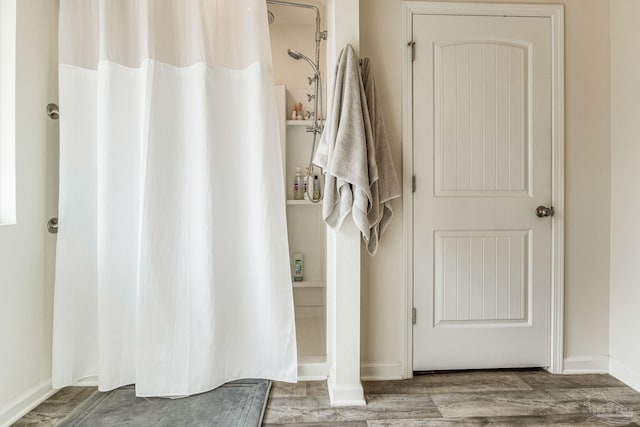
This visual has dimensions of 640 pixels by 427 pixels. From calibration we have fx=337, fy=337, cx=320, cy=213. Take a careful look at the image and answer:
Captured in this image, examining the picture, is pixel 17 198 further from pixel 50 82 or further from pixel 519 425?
pixel 519 425

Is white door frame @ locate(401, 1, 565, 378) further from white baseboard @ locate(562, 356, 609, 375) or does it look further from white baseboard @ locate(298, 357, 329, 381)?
white baseboard @ locate(298, 357, 329, 381)

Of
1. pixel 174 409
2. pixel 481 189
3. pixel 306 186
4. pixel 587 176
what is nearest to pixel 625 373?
pixel 587 176

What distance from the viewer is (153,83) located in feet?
5.09

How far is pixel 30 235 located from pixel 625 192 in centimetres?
298

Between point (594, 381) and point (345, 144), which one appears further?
point (594, 381)

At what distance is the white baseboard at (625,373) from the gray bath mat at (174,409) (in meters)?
1.88

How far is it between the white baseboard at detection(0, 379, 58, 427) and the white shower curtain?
8cm

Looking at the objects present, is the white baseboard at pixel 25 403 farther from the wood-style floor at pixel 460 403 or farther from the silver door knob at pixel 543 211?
Answer: the silver door knob at pixel 543 211

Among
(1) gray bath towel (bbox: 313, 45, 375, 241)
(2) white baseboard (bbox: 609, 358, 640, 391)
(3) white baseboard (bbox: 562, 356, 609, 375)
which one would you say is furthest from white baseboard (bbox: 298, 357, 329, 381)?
(2) white baseboard (bbox: 609, 358, 640, 391)

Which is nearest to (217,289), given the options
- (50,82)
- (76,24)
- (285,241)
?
(285,241)

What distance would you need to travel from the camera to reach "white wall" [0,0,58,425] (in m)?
1.45

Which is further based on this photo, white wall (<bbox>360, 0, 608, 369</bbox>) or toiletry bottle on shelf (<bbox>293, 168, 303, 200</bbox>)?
toiletry bottle on shelf (<bbox>293, 168, 303, 200</bbox>)

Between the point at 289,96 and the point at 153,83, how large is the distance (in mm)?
1076

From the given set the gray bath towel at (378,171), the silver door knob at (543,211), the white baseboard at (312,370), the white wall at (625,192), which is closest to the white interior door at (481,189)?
the silver door knob at (543,211)
